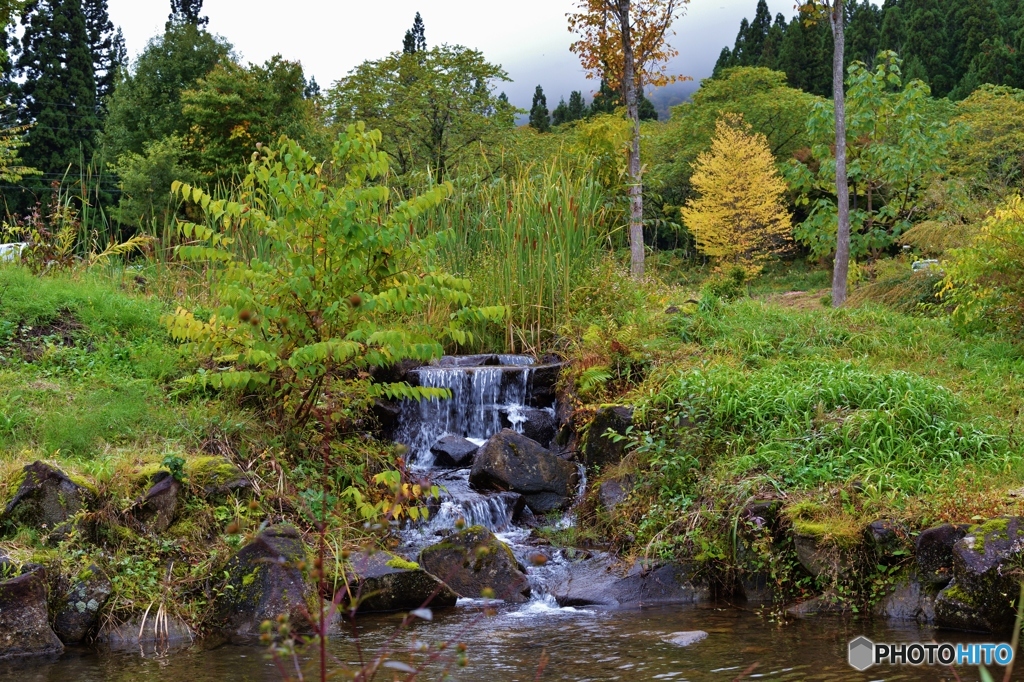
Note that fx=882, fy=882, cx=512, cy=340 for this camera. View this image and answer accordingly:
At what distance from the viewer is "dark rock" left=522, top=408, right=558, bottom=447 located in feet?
27.5

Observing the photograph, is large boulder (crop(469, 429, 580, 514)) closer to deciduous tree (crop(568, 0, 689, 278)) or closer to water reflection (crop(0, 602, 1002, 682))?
water reflection (crop(0, 602, 1002, 682))

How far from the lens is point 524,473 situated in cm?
727

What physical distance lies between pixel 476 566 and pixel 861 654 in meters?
2.40

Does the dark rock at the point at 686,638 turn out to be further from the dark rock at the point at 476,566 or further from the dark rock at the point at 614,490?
the dark rock at the point at 614,490

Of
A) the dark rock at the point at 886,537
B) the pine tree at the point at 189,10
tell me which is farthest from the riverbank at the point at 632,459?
the pine tree at the point at 189,10

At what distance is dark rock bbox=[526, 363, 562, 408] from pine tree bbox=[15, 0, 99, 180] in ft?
107

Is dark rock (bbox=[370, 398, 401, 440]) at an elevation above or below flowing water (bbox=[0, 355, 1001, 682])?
above

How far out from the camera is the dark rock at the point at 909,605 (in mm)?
4883

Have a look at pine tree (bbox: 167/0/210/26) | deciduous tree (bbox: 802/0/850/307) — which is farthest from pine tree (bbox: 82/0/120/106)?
deciduous tree (bbox: 802/0/850/307)

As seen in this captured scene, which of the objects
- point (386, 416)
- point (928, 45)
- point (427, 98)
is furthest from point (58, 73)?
point (928, 45)

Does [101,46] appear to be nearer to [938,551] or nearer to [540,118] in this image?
[540,118]

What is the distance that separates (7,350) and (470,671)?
17.7 feet

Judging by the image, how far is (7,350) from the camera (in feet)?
24.5

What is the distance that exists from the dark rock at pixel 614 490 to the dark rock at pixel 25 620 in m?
3.76
